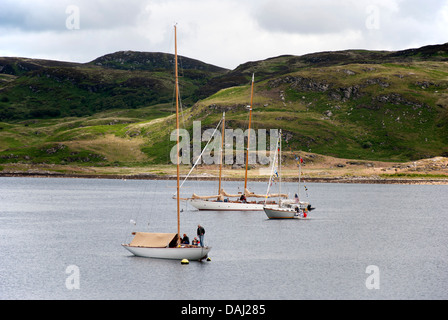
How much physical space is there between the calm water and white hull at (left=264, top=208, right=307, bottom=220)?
2.52 metres

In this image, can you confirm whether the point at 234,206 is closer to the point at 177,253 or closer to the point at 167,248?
the point at 177,253

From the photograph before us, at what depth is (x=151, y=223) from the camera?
93500 millimetres

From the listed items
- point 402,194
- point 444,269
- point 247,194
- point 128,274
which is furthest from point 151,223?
point 402,194

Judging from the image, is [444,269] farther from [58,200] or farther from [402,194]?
[402,194]

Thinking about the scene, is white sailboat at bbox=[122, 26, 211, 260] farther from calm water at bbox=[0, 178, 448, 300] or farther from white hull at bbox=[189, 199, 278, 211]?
white hull at bbox=[189, 199, 278, 211]

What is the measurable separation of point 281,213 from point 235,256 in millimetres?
36632

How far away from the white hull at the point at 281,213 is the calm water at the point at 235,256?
8.25 feet

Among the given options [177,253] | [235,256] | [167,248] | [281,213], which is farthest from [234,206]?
[167,248]

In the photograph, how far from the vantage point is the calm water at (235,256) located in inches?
1906

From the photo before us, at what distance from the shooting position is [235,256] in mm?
62812

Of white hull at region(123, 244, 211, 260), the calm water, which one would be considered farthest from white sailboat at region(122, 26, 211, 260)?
the calm water

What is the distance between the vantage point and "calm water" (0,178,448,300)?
48.4 meters

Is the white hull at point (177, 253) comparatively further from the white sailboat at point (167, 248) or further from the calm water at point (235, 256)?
the calm water at point (235, 256)
